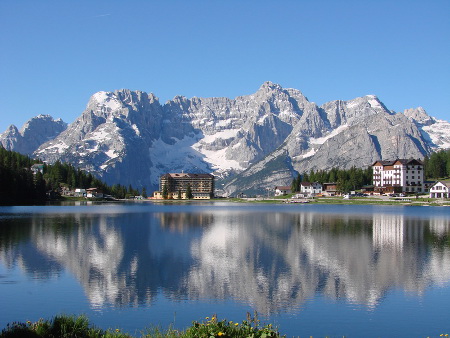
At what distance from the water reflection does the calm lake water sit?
3.8 inches

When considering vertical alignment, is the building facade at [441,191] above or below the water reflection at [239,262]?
above

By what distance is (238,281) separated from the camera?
3747 centimetres

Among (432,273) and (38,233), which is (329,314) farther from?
(38,233)

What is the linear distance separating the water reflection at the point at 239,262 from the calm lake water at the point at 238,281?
3.8 inches

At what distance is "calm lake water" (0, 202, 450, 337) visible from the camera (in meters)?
28.1

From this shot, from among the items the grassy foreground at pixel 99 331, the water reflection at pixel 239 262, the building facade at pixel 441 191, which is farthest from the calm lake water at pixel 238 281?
the building facade at pixel 441 191

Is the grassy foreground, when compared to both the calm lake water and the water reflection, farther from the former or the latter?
the water reflection

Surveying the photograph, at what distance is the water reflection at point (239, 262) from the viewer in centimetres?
3409

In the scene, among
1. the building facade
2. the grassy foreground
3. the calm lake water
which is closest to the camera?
the grassy foreground

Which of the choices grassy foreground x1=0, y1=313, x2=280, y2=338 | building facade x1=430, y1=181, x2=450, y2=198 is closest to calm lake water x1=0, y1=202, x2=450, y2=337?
grassy foreground x1=0, y1=313, x2=280, y2=338

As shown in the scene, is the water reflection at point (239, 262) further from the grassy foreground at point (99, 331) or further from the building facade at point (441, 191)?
the building facade at point (441, 191)

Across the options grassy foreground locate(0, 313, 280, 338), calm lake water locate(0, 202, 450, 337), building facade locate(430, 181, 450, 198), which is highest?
building facade locate(430, 181, 450, 198)

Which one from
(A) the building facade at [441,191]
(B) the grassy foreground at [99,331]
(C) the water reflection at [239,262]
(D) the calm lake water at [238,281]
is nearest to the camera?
(B) the grassy foreground at [99,331]

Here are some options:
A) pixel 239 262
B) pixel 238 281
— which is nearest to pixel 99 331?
pixel 238 281
